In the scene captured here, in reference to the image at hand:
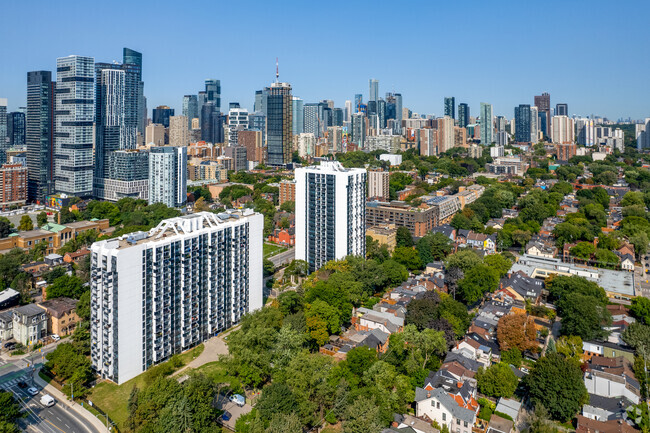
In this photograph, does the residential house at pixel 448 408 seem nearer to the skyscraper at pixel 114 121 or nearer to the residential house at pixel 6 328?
the residential house at pixel 6 328

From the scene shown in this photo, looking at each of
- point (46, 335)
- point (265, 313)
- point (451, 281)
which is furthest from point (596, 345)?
point (46, 335)

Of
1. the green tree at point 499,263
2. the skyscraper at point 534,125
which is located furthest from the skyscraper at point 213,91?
the green tree at point 499,263

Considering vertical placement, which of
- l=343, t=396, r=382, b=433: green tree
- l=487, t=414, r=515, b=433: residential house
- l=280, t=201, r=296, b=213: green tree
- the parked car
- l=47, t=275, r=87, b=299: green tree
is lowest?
l=487, t=414, r=515, b=433: residential house

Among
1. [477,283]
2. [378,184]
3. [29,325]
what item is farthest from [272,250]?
[378,184]

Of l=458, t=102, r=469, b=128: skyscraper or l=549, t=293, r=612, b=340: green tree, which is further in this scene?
l=458, t=102, r=469, b=128: skyscraper

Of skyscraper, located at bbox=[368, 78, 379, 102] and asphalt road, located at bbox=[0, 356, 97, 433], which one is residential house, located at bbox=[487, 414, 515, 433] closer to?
asphalt road, located at bbox=[0, 356, 97, 433]

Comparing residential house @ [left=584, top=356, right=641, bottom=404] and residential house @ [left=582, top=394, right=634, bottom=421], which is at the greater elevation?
residential house @ [left=584, top=356, right=641, bottom=404]

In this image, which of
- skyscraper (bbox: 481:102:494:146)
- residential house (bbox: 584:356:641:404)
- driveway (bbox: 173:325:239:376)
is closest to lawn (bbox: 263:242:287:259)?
driveway (bbox: 173:325:239:376)
